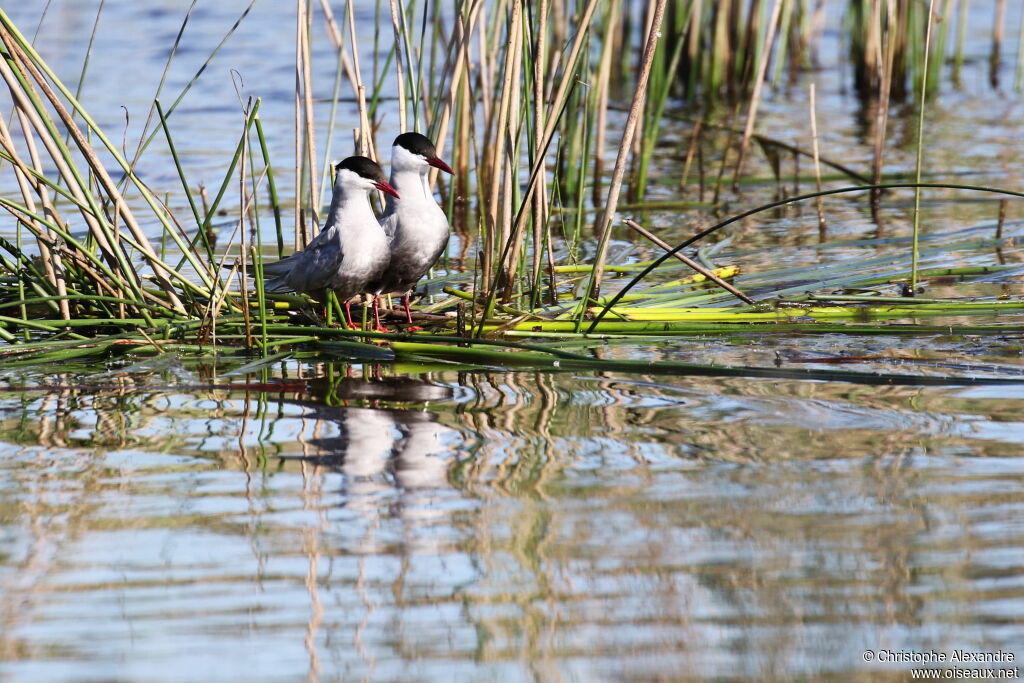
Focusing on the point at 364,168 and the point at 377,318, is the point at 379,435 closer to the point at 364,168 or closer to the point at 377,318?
the point at 377,318

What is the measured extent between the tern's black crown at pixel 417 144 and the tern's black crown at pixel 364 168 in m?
0.17

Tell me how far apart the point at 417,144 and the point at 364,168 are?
0.24m

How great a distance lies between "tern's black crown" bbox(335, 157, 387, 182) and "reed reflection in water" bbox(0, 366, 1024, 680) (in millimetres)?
911

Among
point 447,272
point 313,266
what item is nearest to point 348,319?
point 313,266

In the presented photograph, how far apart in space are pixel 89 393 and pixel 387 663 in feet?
6.24

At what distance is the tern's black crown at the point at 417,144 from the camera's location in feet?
14.4

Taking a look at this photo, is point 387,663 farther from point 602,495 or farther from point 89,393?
point 89,393

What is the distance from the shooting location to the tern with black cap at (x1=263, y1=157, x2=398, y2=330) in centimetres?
412

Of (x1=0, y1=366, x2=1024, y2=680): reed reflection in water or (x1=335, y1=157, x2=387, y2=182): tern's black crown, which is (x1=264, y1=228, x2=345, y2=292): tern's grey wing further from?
(x1=0, y1=366, x2=1024, y2=680): reed reflection in water

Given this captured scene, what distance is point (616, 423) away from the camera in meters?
3.27

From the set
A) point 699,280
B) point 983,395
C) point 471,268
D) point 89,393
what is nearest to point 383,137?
point 471,268

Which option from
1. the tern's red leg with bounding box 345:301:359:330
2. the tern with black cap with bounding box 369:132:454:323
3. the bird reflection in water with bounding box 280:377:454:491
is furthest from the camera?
the tern with black cap with bounding box 369:132:454:323

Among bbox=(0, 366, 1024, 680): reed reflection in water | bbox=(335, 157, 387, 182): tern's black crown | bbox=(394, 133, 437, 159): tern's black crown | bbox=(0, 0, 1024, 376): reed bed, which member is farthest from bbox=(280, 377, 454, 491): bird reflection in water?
bbox=(394, 133, 437, 159): tern's black crown

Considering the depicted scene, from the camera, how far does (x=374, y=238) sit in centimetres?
416
